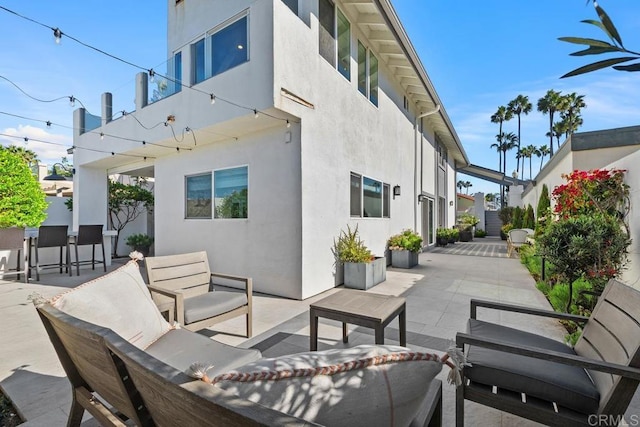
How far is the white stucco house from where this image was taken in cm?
517

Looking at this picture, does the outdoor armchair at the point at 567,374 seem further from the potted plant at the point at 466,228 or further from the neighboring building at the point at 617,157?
the potted plant at the point at 466,228

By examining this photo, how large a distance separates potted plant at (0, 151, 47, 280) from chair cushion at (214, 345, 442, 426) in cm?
822

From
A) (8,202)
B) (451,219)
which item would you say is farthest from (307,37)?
(451,219)

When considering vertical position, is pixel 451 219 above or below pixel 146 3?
below

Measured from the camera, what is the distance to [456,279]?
6.77 metres

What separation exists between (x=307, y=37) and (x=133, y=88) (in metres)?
4.77

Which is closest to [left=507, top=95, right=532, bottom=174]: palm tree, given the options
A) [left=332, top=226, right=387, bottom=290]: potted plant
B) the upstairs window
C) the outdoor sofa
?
the upstairs window

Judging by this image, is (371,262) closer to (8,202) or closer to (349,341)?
(349,341)

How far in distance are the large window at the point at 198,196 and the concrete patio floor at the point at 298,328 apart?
2.53m

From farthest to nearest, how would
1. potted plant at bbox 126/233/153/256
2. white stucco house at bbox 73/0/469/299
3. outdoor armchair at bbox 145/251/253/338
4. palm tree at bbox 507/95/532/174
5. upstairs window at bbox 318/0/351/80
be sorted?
1. palm tree at bbox 507/95/532/174
2. potted plant at bbox 126/233/153/256
3. upstairs window at bbox 318/0/351/80
4. white stucco house at bbox 73/0/469/299
5. outdoor armchair at bbox 145/251/253/338

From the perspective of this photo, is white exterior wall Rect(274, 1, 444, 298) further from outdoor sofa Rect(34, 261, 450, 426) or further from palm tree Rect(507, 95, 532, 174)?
palm tree Rect(507, 95, 532, 174)

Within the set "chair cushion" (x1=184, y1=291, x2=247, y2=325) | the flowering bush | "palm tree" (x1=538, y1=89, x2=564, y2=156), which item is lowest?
"chair cushion" (x1=184, y1=291, x2=247, y2=325)

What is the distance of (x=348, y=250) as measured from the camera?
623cm

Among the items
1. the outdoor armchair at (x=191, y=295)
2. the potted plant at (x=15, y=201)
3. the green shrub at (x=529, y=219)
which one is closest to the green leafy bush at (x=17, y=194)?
the potted plant at (x=15, y=201)
